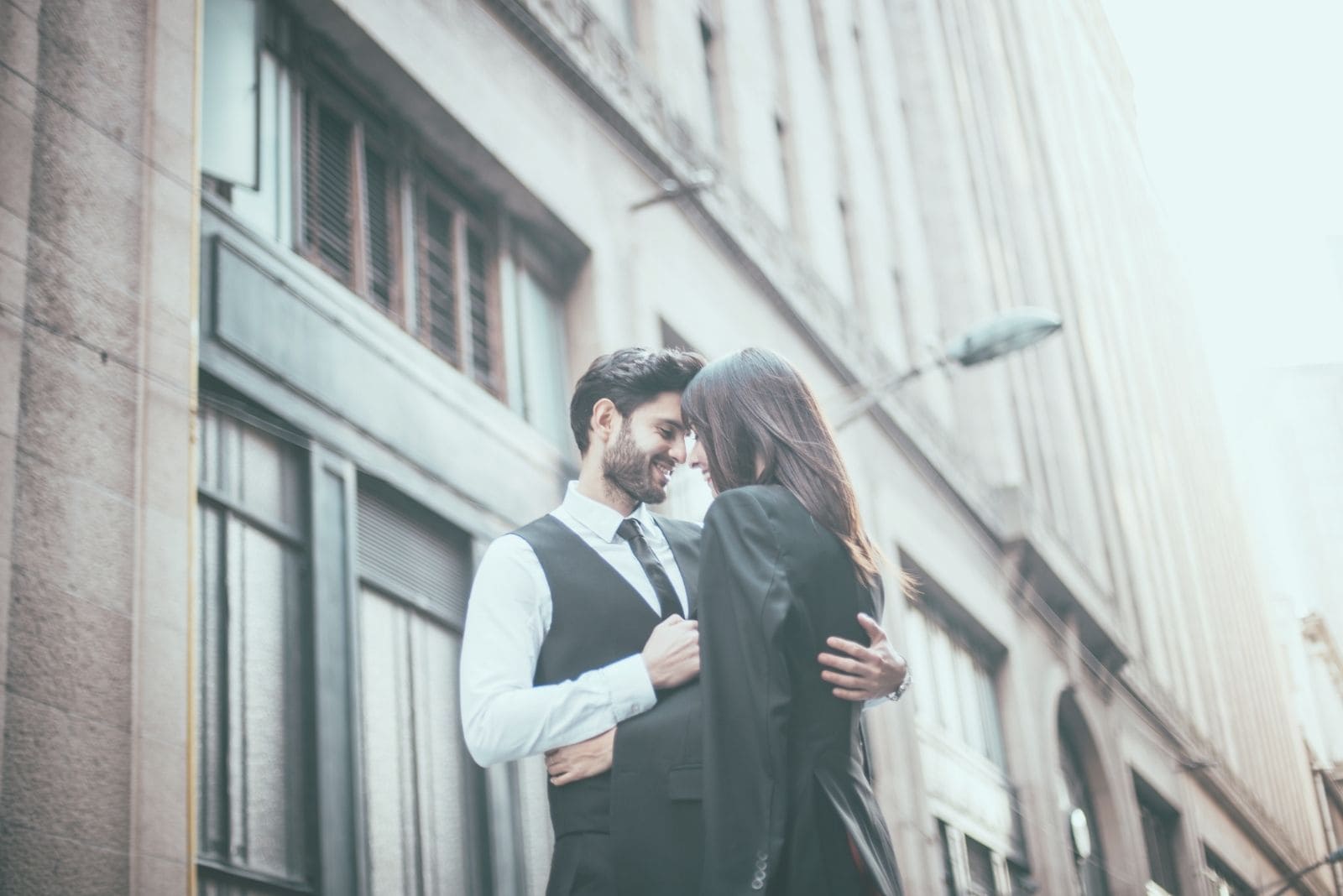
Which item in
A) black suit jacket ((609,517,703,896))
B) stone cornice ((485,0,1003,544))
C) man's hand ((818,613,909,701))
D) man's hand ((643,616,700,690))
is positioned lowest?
black suit jacket ((609,517,703,896))

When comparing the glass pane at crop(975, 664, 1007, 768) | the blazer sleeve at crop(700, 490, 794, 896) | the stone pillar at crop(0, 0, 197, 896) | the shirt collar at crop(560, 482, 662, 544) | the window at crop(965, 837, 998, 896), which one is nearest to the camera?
the blazer sleeve at crop(700, 490, 794, 896)

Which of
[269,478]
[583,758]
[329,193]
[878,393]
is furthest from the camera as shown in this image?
[878,393]

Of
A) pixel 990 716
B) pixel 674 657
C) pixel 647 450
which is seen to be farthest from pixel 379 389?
pixel 990 716

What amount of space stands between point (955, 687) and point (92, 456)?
16.3 metres

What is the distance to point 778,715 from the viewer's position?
4.17 meters

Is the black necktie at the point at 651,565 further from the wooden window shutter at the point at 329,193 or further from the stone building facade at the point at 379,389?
the wooden window shutter at the point at 329,193

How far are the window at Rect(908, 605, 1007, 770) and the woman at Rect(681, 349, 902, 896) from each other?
49.6 feet

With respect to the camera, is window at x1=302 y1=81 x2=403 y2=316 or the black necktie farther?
window at x1=302 y1=81 x2=403 y2=316

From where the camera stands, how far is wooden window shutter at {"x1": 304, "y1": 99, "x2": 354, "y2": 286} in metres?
9.95

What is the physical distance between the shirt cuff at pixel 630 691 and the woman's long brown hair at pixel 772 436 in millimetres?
568

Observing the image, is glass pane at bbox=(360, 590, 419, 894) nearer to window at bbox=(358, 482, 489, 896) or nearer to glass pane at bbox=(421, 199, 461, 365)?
window at bbox=(358, 482, 489, 896)

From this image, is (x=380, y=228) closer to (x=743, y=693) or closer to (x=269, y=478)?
(x=269, y=478)

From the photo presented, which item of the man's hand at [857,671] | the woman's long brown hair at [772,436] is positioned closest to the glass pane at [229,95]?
the woman's long brown hair at [772,436]

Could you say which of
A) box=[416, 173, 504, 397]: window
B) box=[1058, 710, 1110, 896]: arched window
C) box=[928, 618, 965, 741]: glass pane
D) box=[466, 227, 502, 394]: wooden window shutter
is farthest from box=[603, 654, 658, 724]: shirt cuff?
box=[1058, 710, 1110, 896]: arched window
